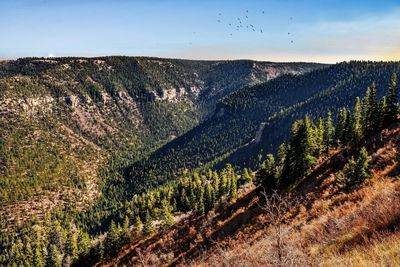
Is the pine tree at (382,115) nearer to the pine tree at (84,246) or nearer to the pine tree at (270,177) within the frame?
the pine tree at (270,177)

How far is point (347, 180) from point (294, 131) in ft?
74.6

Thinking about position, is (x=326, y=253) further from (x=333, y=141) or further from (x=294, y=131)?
(x=333, y=141)

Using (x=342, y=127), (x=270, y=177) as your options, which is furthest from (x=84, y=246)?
(x=342, y=127)

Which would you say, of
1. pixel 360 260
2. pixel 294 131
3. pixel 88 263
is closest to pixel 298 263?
pixel 360 260

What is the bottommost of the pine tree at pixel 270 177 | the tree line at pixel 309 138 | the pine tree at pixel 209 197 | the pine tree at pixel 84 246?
the pine tree at pixel 84 246

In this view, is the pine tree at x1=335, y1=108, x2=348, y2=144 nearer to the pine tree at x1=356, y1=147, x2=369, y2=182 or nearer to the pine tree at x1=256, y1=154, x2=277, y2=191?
the pine tree at x1=256, y1=154, x2=277, y2=191

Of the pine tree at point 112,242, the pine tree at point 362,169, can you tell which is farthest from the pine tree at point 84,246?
the pine tree at point 362,169

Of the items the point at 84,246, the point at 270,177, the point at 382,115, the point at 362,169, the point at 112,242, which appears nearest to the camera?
the point at 362,169

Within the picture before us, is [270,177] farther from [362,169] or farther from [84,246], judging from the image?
[84,246]

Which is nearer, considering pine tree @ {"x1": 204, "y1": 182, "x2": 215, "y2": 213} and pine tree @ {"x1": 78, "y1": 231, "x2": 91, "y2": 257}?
pine tree @ {"x1": 78, "y1": 231, "x2": 91, "y2": 257}

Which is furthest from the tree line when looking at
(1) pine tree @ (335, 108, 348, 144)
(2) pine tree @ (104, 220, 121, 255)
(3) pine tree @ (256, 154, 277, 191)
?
(2) pine tree @ (104, 220, 121, 255)

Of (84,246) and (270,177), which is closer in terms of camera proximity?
(270,177)

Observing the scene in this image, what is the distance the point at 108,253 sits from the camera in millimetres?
75500

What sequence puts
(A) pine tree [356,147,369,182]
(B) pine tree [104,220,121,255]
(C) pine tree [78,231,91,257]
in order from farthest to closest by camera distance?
(C) pine tree [78,231,91,257], (B) pine tree [104,220,121,255], (A) pine tree [356,147,369,182]
